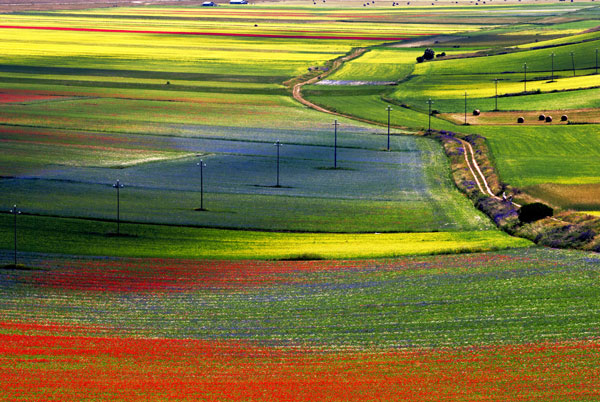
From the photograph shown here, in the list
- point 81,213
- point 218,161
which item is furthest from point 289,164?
point 81,213

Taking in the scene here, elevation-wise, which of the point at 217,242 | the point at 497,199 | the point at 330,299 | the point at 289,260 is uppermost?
the point at 497,199

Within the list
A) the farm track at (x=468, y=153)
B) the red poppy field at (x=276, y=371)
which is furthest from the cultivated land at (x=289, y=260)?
the farm track at (x=468, y=153)

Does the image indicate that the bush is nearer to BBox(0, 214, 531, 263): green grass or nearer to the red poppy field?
BBox(0, 214, 531, 263): green grass

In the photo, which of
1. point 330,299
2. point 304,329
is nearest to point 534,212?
point 330,299

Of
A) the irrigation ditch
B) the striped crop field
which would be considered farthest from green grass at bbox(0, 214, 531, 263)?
the striped crop field

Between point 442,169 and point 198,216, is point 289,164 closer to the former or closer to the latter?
point 442,169

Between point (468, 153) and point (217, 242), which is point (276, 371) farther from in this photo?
point (468, 153)
